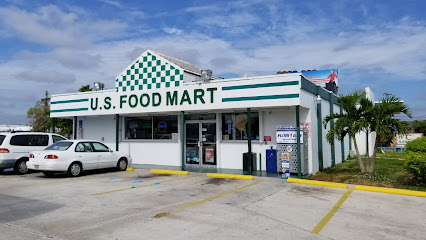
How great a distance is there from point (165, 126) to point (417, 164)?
35.8 feet

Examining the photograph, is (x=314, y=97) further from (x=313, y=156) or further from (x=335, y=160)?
(x=335, y=160)

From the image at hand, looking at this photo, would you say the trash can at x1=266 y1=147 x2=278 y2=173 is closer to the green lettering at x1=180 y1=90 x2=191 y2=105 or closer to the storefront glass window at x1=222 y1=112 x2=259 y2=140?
the storefront glass window at x1=222 y1=112 x2=259 y2=140

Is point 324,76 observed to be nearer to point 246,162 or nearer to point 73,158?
point 246,162

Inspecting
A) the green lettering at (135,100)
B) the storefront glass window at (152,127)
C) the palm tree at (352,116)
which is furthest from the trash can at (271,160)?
the green lettering at (135,100)

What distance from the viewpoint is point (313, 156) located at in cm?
1263

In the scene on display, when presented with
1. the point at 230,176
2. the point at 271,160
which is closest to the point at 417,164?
the point at 271,160

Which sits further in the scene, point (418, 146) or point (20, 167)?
point (20, 167)

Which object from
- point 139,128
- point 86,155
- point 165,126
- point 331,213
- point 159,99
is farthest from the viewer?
point 139,128

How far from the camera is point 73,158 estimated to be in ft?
38.9

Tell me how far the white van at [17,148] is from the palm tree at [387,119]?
534 inches

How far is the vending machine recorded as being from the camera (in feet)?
38.8

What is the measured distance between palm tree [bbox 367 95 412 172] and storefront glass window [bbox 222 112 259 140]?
15.3 feet

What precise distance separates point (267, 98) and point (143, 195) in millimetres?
6120

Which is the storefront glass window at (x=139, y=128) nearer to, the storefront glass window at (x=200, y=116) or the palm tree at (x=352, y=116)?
the storefront glass window at (x=200, y=116)
